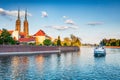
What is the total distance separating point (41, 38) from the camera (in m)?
139

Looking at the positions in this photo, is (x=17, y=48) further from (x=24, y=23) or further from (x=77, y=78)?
(x=24, y=23)

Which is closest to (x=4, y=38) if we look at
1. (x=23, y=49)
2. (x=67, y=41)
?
(x=23, y=49)

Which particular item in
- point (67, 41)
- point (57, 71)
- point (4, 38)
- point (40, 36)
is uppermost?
point (40, 36)

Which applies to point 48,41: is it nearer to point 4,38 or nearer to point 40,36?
point 40,36

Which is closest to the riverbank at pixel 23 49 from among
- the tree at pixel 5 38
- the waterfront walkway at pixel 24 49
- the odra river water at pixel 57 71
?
the waterfront walkway at pixel 24 49

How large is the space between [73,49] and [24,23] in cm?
3862

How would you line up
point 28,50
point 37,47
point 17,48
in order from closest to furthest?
1. point 17,48
2. point 28,50
3. point 37,47

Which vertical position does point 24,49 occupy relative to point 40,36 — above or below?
below

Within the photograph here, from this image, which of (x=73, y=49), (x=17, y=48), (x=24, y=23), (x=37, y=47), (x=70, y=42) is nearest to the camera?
(x=17, y=48)

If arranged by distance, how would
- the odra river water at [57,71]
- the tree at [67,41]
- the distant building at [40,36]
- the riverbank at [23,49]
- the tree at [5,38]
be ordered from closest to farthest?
1. the odra river water at [57,71]
2. the riverbank at [23,49]
3. the tree at [5,38]
4. the distant building at [40,36]
5. the tree at [67,41]

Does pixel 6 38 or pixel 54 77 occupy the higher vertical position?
pixel 6 38

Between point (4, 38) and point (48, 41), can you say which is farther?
point (48, 41)

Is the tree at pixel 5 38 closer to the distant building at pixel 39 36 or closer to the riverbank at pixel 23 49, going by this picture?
the riverbank at pixel 23 49

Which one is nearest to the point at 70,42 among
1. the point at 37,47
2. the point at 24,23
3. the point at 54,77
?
the point at 24,23
